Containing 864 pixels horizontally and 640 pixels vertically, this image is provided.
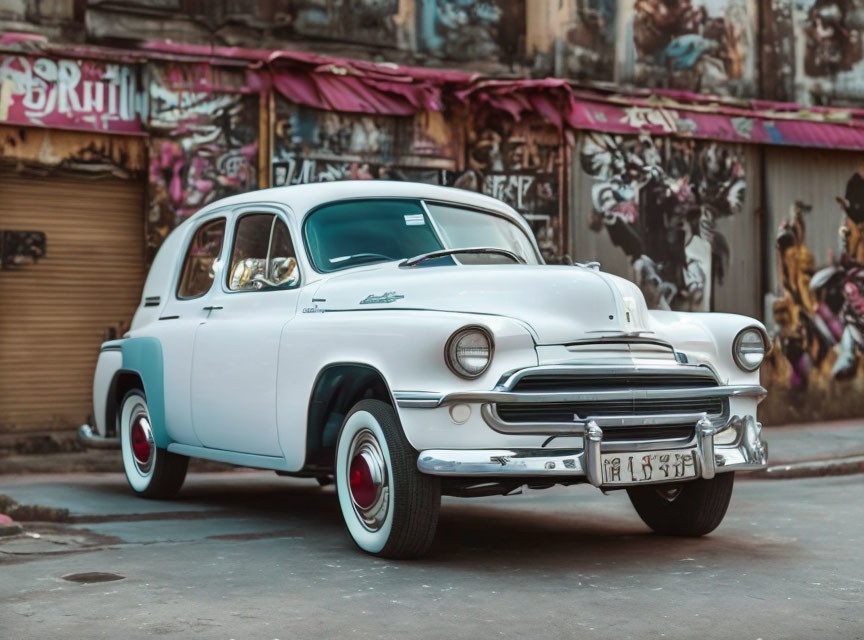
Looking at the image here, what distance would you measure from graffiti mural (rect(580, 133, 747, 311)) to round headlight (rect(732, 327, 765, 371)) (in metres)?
9.12

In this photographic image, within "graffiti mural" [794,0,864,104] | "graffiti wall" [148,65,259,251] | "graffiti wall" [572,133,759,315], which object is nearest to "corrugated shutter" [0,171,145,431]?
"graffiti wall" [148,65,259,251]

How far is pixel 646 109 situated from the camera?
53.7 ft

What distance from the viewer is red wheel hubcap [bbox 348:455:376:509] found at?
20.6 ft

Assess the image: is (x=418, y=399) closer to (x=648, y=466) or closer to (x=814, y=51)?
(x=648, y=466)

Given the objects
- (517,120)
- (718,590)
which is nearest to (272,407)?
(718,590)

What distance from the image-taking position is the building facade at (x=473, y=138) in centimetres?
1328

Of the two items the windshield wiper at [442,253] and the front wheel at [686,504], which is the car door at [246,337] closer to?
the windshield wiper at [442,253]

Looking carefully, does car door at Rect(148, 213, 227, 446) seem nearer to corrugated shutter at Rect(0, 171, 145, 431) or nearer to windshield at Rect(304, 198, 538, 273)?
windshield at Rect(304, 198, 538, 273)

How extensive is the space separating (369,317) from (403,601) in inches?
62.1

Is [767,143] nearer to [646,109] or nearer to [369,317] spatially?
[646,109]

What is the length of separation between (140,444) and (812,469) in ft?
20.4

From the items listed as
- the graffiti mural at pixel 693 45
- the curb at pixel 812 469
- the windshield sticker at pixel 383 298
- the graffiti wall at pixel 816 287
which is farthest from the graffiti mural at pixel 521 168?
the windshield sticker at pixel 383 298

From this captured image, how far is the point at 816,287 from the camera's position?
17.7m

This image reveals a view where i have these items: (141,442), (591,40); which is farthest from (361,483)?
(591,40)
